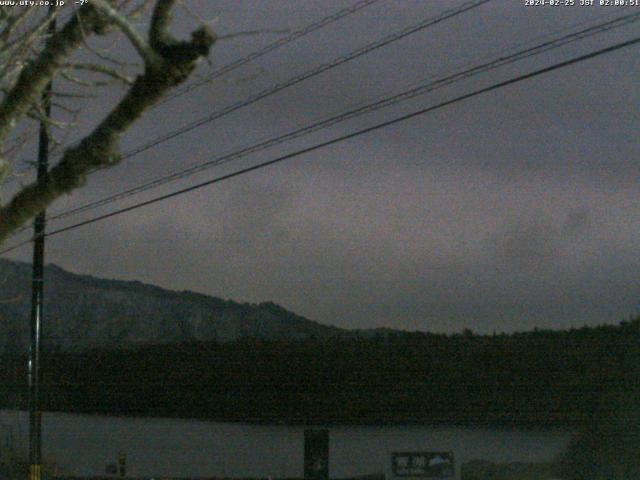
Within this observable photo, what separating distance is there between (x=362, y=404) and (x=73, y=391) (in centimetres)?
740

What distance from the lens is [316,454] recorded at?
21.8 metres

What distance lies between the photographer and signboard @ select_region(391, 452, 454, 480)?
19.6m

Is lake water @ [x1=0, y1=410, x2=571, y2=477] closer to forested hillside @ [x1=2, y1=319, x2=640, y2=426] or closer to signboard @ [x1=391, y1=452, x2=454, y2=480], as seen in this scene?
forested hillside @ [x1=2, y1=319, x2=640, y2=426]

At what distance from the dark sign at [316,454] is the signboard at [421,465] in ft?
7.55

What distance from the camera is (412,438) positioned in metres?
23.7

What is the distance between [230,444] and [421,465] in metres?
6.29

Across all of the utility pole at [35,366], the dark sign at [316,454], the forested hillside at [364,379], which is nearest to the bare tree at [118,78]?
the utility pole at [35,366]

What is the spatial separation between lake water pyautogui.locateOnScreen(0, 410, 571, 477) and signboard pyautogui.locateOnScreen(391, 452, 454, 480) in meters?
2.44

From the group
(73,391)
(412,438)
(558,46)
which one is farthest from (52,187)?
(73,391)

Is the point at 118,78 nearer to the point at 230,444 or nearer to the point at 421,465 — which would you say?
the point at 421,465

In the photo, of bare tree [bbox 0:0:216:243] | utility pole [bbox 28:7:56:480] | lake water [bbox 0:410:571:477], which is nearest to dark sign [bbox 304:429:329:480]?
lake water [bbox 0:410:571:477]

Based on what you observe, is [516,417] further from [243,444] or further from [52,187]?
[52,187]

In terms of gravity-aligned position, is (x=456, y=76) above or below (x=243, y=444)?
above

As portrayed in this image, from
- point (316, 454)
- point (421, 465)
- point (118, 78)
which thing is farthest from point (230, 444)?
point (118, 78)
